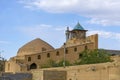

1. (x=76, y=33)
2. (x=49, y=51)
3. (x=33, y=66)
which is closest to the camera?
(x=49, y=51)

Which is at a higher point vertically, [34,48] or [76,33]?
[76,33]

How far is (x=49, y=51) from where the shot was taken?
7188 cm

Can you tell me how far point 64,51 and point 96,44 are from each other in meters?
5.46

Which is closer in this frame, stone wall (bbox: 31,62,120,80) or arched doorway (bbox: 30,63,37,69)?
stone wall (bbox: 31,62,120,80)

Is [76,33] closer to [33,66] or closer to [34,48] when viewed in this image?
[34,48]

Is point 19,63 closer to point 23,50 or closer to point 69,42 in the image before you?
point 23,50

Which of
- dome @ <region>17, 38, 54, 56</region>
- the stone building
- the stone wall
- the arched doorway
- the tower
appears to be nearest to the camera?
the stone wall

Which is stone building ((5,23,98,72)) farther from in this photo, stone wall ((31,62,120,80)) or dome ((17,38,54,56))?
stone wall ((31,62,120,80))

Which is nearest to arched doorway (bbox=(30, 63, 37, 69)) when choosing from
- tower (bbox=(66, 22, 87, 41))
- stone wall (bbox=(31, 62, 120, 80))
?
tower (bbox=(66, 22, 87, 41))

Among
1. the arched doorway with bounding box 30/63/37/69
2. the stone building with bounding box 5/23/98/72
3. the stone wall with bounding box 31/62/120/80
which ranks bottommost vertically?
the stone wall with bounding box 31/62/120/80

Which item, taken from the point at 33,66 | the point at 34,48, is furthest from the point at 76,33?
the point at 33,66

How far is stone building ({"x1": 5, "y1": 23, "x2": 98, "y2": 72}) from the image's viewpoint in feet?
225

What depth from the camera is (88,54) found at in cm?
6328

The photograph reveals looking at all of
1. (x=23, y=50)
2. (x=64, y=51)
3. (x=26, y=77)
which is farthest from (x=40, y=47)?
(x=26, y=77)
